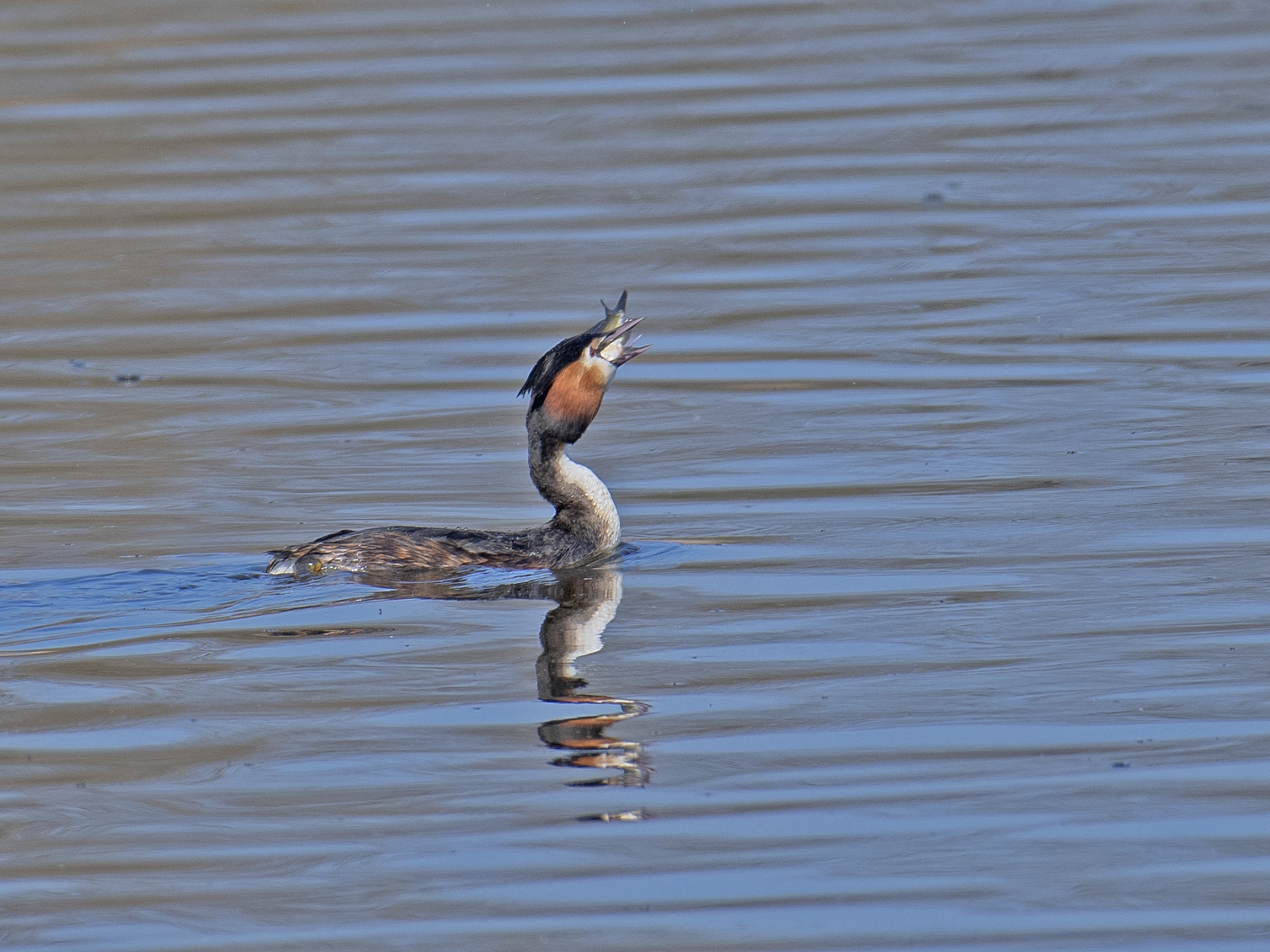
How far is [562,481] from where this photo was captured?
837 cm

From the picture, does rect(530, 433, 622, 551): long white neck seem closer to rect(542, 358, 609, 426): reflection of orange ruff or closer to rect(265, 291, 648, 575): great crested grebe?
rect(265, 291, 648, 575): great crested grebe

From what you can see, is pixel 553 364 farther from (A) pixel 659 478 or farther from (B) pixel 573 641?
(B) pixel 573 641

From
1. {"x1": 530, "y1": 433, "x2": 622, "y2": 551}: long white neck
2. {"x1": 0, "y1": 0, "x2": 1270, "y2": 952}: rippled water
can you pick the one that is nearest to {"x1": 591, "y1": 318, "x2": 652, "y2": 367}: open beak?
{"x1": 530, "y1": 433, "x2": 622, "y2": 551}: long white neck

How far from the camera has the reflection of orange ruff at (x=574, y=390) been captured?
8.26m

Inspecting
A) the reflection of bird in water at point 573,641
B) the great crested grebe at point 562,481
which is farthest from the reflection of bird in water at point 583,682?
the great crested grebe at point 562,481

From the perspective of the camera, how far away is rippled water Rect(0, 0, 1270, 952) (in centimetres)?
512

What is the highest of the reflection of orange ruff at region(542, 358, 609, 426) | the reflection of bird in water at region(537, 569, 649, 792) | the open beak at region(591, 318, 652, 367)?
the open beak at region(591, 318, 652, 367)

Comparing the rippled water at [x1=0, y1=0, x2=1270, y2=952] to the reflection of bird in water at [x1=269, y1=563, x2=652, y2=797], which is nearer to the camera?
the rippled water at [x1=0, y1=0, x2=1270, y2=952]

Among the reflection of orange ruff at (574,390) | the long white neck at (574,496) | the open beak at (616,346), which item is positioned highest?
the open beak at (616,346)

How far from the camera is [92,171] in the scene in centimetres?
1498

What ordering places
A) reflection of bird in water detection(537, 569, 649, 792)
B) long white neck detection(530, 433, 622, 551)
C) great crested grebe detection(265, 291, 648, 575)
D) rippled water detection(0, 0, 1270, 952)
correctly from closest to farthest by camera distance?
rippled water detection(0, 0, 1270, 952) → reflection of bird in water detection(537, 569, 649, 792) → great crested grebe detection(265, 291, 648, 575) → long white neck detection(530, 433, 622, 551)

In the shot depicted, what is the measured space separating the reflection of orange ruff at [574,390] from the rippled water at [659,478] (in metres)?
0.57

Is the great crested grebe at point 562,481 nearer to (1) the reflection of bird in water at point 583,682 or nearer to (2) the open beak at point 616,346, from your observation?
(2) the open beak at point 616,346

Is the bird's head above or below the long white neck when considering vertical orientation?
above
